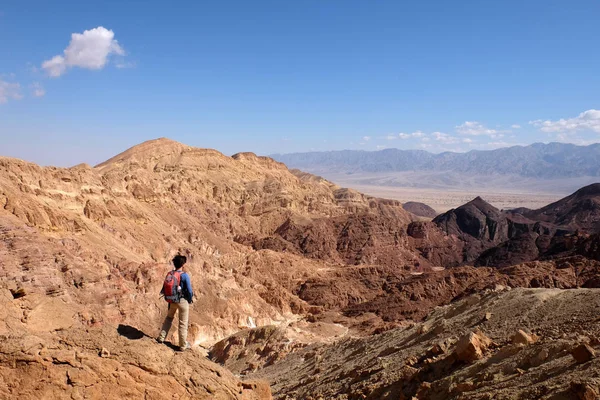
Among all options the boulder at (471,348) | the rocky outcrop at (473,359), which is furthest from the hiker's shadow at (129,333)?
the boulder at (471,348)

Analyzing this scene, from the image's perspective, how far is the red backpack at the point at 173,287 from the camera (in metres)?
8.09

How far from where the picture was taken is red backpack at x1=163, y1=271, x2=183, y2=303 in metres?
8.09

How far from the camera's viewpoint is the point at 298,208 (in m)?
71.8

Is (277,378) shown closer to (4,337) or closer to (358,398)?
(358,398)

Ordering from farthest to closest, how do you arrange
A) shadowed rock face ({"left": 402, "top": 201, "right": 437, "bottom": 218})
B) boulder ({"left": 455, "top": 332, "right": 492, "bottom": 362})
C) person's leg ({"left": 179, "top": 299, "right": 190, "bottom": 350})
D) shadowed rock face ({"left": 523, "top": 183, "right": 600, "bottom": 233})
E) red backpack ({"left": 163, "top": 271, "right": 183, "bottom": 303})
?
shadowed rock face ({"left": 402, "top": 201, "right": 437, "bottom": 218})
shadowed rock face ({"left": 523, "top": 183, "right": 600, "bottom": 233})
boulder ({"left": 455, "top": 332, "right": 492, "bottom": 362})
person's leg ({"left": 179, "top": 299, "right": 190, "bottom": 350})
red backpack ({"left": 163, "top": 271, "right": 183, "bottom": 303})

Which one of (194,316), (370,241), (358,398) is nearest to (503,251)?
(370,241)

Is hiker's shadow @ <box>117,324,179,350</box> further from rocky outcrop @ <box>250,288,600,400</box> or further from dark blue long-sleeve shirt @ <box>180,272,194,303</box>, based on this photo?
rocky outcrop @ <box>250,288,600,400</box>

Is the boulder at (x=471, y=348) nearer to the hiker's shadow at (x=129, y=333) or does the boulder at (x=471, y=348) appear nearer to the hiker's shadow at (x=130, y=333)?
the hiker's shadow at (x=130, y=333)

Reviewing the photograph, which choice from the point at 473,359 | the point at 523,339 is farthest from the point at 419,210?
the point at 473,359

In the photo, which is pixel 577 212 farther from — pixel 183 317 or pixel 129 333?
pixel 129 333

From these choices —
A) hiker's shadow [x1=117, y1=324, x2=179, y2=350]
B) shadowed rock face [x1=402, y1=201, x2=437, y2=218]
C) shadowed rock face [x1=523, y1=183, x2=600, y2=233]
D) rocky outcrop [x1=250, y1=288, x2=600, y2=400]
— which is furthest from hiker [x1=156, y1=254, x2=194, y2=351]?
shadowed rock face [x1=402, y1=201, x2=437, y2=218]

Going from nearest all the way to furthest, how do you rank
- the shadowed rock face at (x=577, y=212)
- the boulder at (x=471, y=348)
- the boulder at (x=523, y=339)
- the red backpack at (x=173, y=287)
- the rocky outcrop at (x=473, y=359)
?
1. the rocky outcrop at (x=473, y=359)
2. the red backpack at (x=173, y=287)
3. the boulder at (x=523, y=339)
4. the boulder at (x=471, y=348)
5. the shadowed rock face at (x=577, y=212)

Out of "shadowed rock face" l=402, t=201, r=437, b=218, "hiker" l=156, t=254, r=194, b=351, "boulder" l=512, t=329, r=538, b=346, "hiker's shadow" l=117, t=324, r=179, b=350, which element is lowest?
"shadowed rock face" l=402, t=201, r=437, b=218

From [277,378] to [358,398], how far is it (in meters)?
6.82
